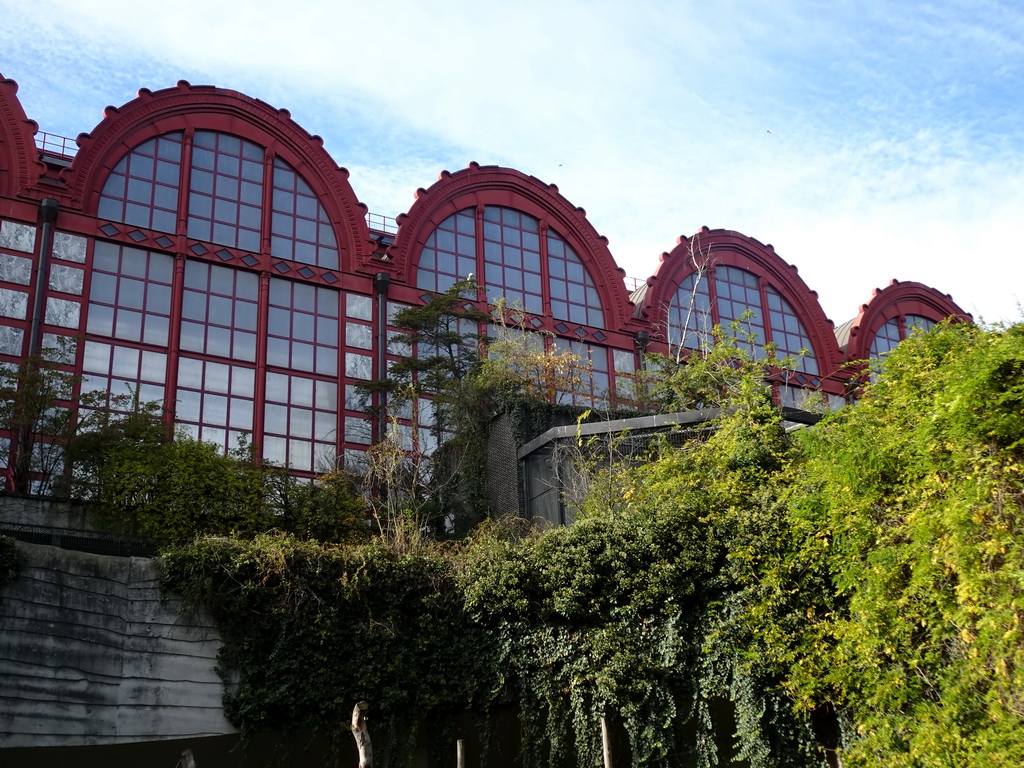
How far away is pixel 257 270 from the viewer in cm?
2769

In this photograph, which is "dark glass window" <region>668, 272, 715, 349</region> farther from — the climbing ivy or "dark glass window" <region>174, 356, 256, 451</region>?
the climbing ivy

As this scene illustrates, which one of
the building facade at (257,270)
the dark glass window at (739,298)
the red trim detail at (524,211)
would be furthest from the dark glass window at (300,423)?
the dark glass window at (739,298)

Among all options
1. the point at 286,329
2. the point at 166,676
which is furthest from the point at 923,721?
the point at 286,329

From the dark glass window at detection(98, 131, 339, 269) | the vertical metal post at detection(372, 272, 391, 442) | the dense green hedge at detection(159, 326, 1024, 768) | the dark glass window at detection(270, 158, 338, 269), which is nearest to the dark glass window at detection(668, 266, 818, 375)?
the vertical metal post at detection(372, 272, 391, 442)

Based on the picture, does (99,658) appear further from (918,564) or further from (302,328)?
(302,328)

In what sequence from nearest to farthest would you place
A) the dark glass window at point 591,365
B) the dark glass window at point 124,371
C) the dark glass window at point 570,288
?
the dark glass window at point 124,371
the dark glass window at point 591,365
the dark glass window at point 570,288

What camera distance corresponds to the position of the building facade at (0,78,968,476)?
1000 inches

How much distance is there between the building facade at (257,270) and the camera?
25406mm

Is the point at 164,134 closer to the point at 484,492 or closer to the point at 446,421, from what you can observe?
the point at 446,421

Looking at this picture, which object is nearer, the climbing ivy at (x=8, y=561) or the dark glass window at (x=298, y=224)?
the climbing ivy at (x=8, y=561)

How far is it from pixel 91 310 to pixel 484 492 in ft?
32.9

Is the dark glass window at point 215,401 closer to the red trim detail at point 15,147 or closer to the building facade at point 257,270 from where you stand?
the building facade at point 257,270

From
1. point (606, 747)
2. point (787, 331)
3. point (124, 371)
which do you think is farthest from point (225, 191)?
point (787, 331)

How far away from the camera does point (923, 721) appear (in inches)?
545
